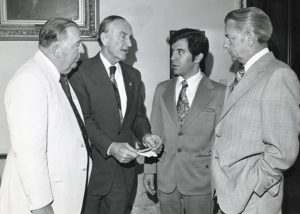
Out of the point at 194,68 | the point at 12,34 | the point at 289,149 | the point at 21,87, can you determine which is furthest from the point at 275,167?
the point at 12,34

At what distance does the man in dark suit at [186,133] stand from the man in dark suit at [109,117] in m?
0.17

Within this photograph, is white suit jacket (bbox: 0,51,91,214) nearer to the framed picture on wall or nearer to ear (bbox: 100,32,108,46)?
ear (bbox: 100,32,108,46)

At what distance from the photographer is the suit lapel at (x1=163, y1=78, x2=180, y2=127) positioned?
288 centimetres

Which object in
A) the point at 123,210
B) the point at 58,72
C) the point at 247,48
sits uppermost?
the point at 247,48

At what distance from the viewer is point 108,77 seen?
2916 millimetres

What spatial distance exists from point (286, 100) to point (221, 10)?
7.29 feet

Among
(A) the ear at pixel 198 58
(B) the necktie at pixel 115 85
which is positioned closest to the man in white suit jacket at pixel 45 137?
(B) the necktie at pixel 115 85

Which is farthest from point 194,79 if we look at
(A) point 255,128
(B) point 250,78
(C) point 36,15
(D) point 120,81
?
(C) point 36,15

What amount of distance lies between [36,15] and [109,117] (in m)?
1.47

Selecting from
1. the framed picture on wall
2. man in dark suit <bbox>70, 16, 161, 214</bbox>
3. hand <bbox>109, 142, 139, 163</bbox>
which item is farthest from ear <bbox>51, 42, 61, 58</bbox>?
the framed picture on wall

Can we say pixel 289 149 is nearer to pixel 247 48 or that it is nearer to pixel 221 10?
pixel 247 48

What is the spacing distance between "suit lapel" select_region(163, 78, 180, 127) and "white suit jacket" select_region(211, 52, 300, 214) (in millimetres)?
658

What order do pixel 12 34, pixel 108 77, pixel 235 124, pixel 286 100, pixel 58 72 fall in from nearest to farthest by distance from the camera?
1. pixel 286 100
2. pixel 235 124
3. pixel 58 72
4. pixel 108 77
5. pixel 12 34

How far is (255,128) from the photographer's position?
81.7 inches
